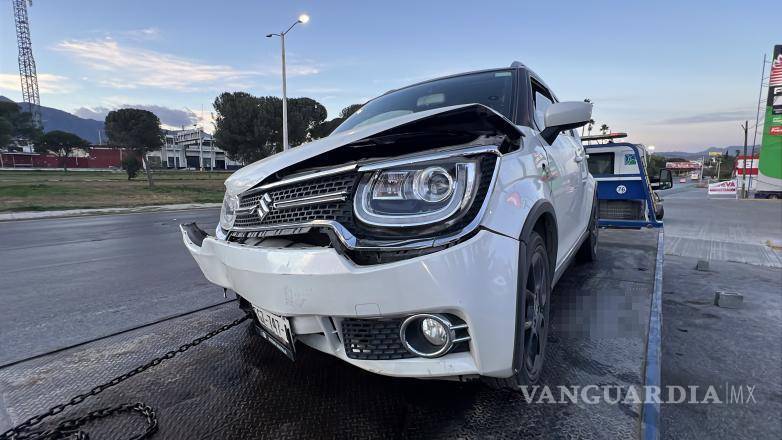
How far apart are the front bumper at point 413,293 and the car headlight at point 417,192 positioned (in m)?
0.15

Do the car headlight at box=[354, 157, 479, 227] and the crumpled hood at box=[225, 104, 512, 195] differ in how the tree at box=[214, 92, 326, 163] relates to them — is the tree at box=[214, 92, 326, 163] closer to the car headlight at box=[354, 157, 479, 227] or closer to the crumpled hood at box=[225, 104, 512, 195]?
the crumpled hood at box=[225, 104, 512, 195]

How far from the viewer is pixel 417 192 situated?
152cm

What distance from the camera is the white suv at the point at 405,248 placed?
54.9 inches

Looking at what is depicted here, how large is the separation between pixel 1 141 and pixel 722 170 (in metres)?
110

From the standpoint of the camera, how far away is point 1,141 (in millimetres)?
40250

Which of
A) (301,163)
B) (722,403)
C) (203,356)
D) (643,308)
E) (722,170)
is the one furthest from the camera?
(722,170)

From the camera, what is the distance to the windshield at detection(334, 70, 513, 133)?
2.67 meters

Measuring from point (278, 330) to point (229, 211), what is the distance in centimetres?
78

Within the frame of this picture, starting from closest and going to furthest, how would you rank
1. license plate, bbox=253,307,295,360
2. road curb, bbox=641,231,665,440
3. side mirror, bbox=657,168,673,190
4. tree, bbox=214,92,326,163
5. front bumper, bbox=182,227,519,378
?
front bumper, bbox=182,227,519,378 → road curb, bbox=641,231,665,440 → license plate, bbox=253,307,295,360 → side mirror, bbox=657,168,673,190 → tree, bbox=214,92,326,163

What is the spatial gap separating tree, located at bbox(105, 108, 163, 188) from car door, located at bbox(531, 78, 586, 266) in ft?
126

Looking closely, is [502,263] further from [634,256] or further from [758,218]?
[758,218]

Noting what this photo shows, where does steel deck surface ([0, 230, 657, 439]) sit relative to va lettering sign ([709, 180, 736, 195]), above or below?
above

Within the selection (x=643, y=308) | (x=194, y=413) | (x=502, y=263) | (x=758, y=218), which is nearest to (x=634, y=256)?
(x=643, y=308)

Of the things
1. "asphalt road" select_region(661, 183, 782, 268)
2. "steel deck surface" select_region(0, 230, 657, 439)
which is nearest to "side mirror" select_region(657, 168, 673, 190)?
"asphalt road" select_region(661, 183, 782, 268)
